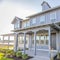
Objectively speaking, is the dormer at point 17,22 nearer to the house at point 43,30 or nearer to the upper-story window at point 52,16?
the house at point 43,30

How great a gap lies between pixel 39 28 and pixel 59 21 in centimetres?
302

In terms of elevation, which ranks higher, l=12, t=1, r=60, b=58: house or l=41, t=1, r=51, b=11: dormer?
l=41, t=1, r=51, b=11: dormer

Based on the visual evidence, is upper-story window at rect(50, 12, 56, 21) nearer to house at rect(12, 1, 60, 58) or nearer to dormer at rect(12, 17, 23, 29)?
house at rect(12, 1, 60, 58)

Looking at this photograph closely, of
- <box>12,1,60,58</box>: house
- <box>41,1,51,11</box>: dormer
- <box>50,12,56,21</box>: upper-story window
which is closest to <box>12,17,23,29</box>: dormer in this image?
<box>12,1,60,58</box>: house

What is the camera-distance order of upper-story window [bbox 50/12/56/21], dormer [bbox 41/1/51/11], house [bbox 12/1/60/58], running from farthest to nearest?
dormer [bbox 41/1/51/11]
upper-story window [bbox 50/12/56/21]
house [bbox 12/1/60/58]

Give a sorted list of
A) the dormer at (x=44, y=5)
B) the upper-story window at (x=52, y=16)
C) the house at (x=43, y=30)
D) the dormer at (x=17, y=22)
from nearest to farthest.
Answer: the house at (x=43, y=30), the upper-story window at (x=52, y=16), the dormer at (x=44, y=5), the dormer at (x=17, y=22)

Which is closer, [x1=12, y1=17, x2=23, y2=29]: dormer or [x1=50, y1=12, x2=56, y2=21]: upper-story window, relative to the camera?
[x1=50, y1=12, x2=56, y2=21]: upper-story window

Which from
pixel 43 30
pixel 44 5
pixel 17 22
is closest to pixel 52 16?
pixel 43 30

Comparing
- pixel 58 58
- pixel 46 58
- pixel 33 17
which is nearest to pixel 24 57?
pixel 46 58

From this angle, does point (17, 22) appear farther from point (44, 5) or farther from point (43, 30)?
point (43, 30)

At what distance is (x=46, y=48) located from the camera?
810 inches

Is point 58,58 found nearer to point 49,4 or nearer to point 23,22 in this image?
point 49,4

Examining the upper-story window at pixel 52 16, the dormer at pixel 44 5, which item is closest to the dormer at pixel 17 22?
the dormer at pixel 44 5

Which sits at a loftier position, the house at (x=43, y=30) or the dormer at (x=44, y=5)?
the dormer at (x=44, y=5)
